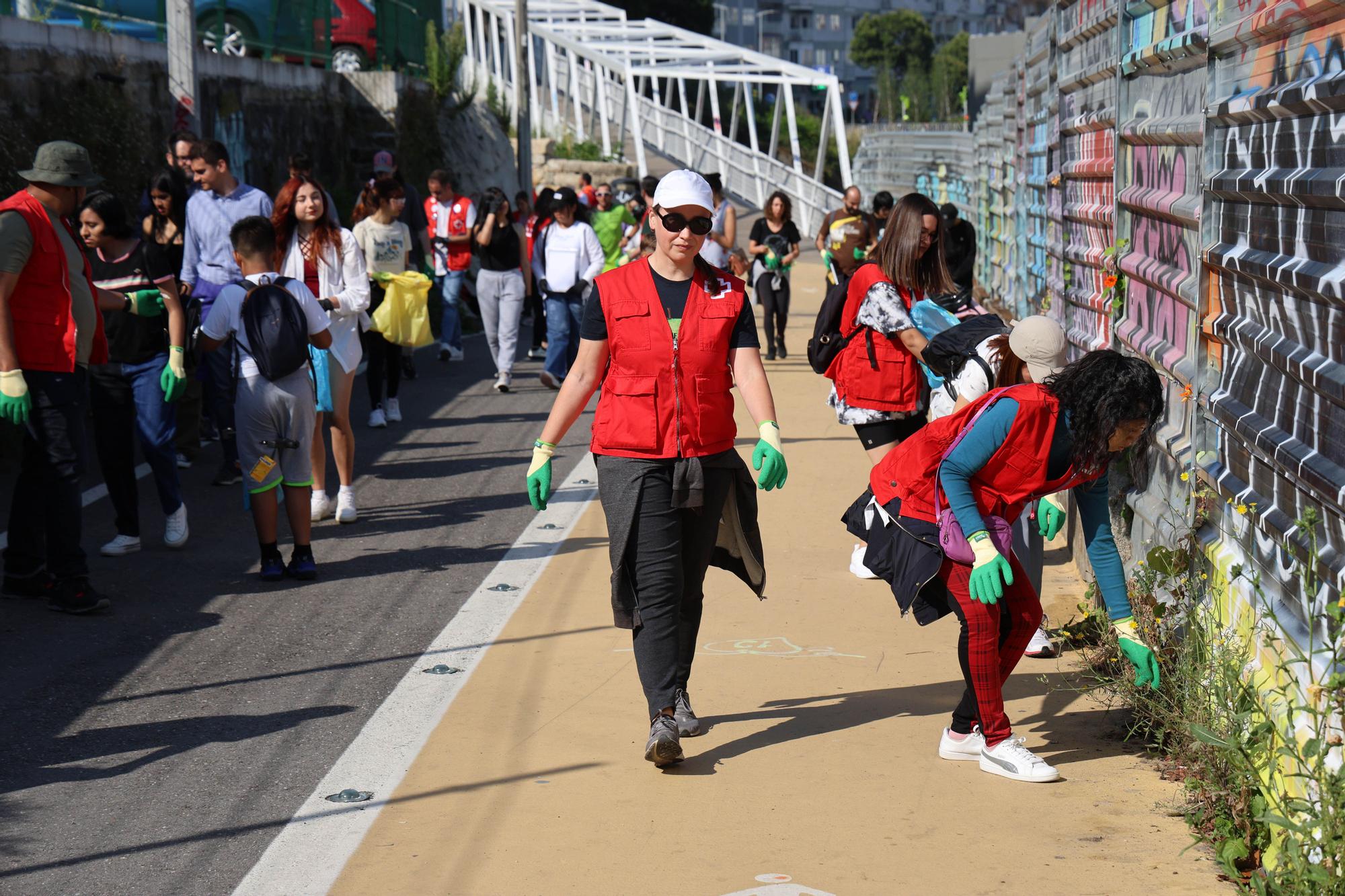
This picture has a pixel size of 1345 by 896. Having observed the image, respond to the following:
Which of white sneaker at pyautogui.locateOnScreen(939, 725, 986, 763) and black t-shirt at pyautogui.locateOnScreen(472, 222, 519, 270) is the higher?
black t-shirt at pyautogui.locateOnScreen(472, 222, 519, 270)

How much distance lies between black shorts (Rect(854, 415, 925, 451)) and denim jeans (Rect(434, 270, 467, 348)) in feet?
27.6

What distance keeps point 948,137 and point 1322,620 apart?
24.4 m

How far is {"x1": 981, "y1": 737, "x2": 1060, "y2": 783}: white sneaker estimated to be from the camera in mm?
4691

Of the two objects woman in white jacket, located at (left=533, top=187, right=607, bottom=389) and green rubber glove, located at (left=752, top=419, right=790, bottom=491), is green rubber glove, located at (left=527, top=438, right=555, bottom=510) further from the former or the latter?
woman in white jacket, located at (left=533, top=187, right=607, bottom=389)

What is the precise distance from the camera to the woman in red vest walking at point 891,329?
6.84 meters

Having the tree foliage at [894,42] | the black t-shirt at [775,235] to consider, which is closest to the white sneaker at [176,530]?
the black t-shirt at [775,235]

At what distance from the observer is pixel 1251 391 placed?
436 cm

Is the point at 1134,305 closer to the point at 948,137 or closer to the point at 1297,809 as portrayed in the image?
the point at 1297,809

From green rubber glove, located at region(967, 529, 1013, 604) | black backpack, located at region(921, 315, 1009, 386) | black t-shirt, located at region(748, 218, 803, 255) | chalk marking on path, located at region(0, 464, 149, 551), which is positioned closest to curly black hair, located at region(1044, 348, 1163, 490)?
green rubber glove, located at region(967, 529, 1013, 604)

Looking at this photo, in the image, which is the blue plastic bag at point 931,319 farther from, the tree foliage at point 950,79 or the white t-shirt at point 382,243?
the tree foliage at point 950,79

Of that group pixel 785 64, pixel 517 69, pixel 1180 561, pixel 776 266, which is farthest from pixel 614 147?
pixel 1180 561

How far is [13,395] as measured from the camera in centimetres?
628

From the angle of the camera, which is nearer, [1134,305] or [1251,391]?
[1251,391]

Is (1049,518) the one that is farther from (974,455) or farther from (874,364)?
(874,364)
